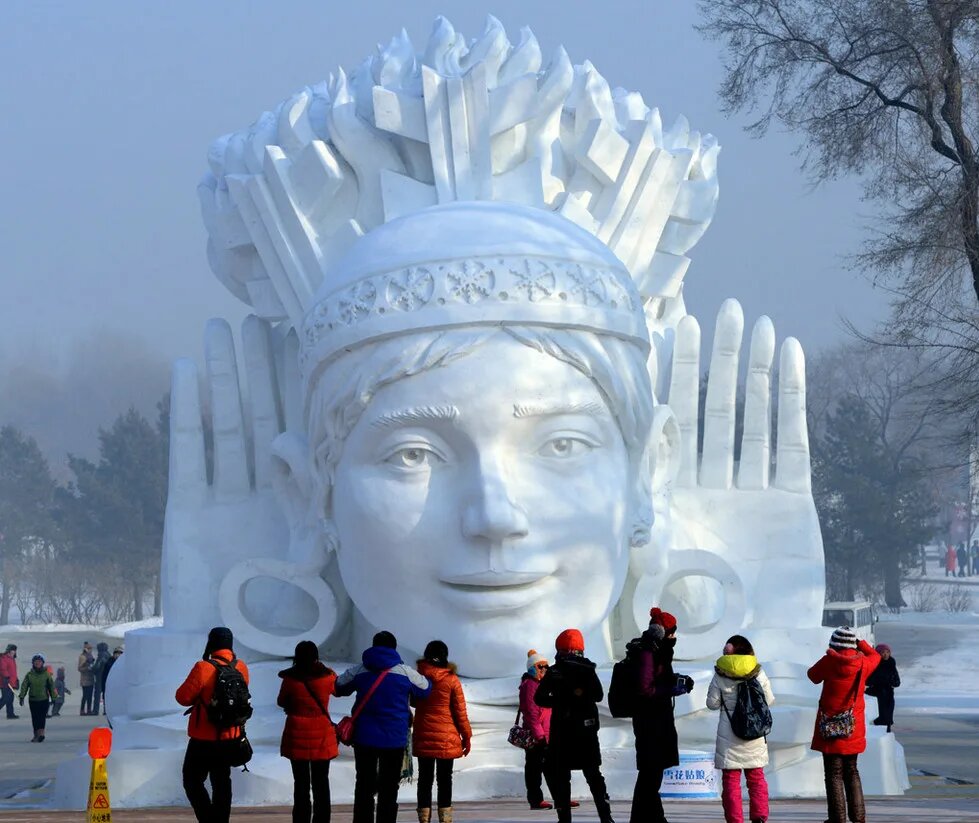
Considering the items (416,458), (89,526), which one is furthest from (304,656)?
(89,526)

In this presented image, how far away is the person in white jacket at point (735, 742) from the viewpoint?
361 inches

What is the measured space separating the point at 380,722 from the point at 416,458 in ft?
13.9

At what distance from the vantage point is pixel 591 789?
9.29 meters

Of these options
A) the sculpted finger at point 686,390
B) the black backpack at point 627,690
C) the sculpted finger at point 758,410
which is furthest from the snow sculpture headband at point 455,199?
the black backpack at point 627,690

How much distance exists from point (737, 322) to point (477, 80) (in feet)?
9.93

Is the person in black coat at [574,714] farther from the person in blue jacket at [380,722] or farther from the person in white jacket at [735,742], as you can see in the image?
the person in blue jacket at [380,722]

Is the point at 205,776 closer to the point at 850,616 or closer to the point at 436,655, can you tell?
the point at 436,655

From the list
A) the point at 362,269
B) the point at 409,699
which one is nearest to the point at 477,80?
the point at 362,269

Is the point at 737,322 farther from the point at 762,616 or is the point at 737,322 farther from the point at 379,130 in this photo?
the point at 379,130

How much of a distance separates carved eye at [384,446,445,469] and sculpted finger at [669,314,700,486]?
302 centimetres

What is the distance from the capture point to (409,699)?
9.12 metres

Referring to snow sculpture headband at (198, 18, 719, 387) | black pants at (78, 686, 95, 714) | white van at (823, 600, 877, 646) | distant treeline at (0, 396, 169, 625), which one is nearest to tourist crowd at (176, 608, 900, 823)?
snow sculpture headband at (198, 18, 719, 387)

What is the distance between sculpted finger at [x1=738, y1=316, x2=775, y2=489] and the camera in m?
15.1

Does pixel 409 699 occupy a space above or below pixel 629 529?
below
